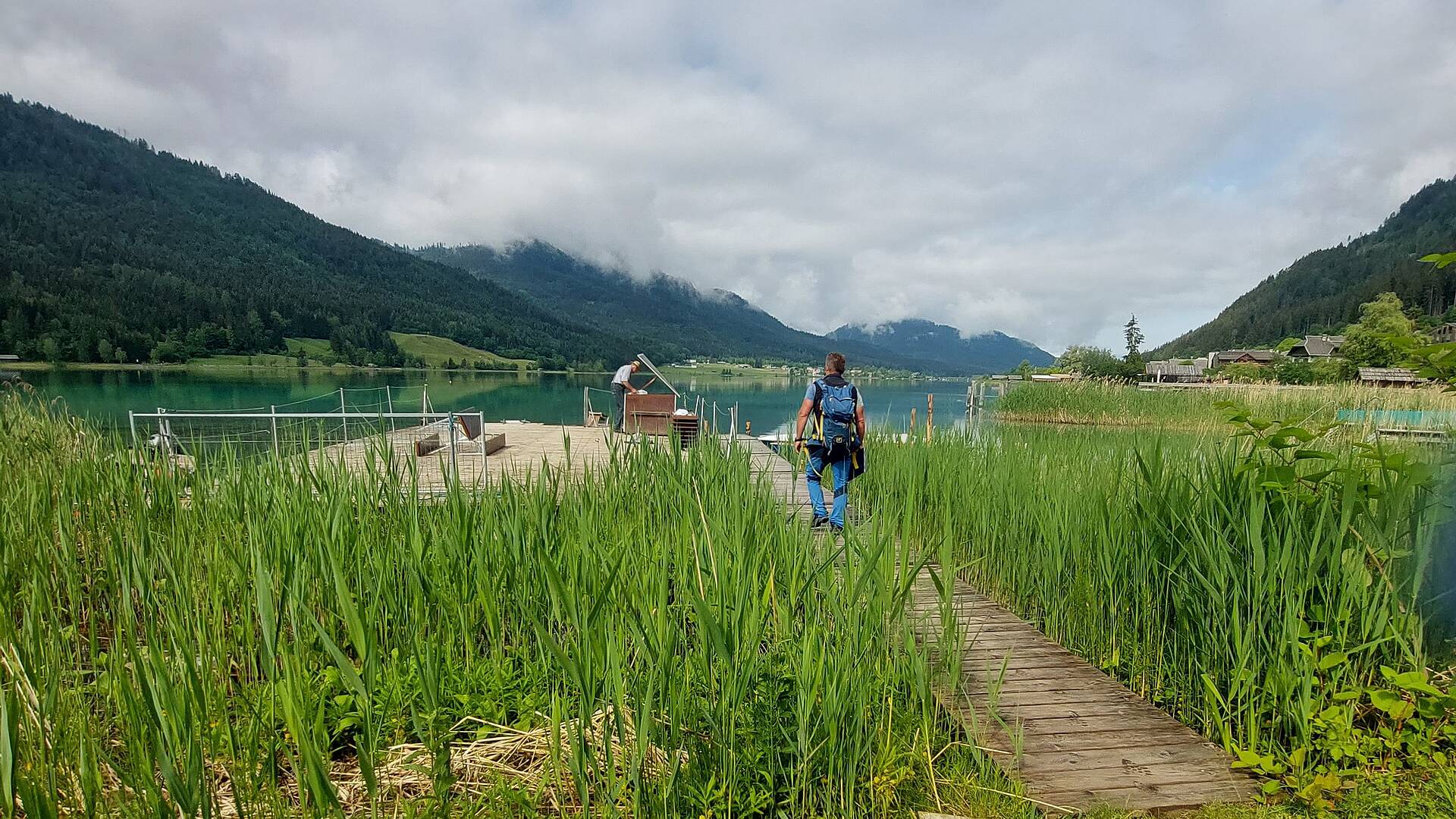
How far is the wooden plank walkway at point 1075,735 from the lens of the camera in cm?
235

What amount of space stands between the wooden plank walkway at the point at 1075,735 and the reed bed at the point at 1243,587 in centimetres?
22

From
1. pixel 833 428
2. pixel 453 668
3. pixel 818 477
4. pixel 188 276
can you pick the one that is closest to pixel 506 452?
pixel 818 477

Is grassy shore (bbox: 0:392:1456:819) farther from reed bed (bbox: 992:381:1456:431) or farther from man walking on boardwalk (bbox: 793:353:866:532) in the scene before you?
reed bed (bbox: 992:381:1456:431)

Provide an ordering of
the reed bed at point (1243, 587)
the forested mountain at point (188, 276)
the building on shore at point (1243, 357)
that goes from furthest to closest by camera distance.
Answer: the forested mountain at point (188, 276)
the building on shore at point (1243, 357)
the reed bed at point (1243, 587)

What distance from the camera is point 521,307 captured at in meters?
177

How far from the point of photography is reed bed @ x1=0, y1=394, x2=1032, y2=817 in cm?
166

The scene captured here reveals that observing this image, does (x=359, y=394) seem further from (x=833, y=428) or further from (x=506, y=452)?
(x=833, y=428)

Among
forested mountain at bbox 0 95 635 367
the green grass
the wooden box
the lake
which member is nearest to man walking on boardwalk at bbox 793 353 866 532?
the wooden box

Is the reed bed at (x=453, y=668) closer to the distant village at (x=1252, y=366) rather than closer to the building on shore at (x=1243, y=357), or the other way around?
the distant village at (x=1252, y=366)

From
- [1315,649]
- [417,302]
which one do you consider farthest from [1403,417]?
[417,302]

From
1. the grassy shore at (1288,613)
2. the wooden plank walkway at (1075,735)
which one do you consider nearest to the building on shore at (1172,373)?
the grassy shore at (1288,613)

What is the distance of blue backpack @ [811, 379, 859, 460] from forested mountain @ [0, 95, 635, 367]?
89136 millimetres

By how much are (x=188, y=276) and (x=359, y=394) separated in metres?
93.2

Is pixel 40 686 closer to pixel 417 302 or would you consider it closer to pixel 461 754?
pixel 461 754
